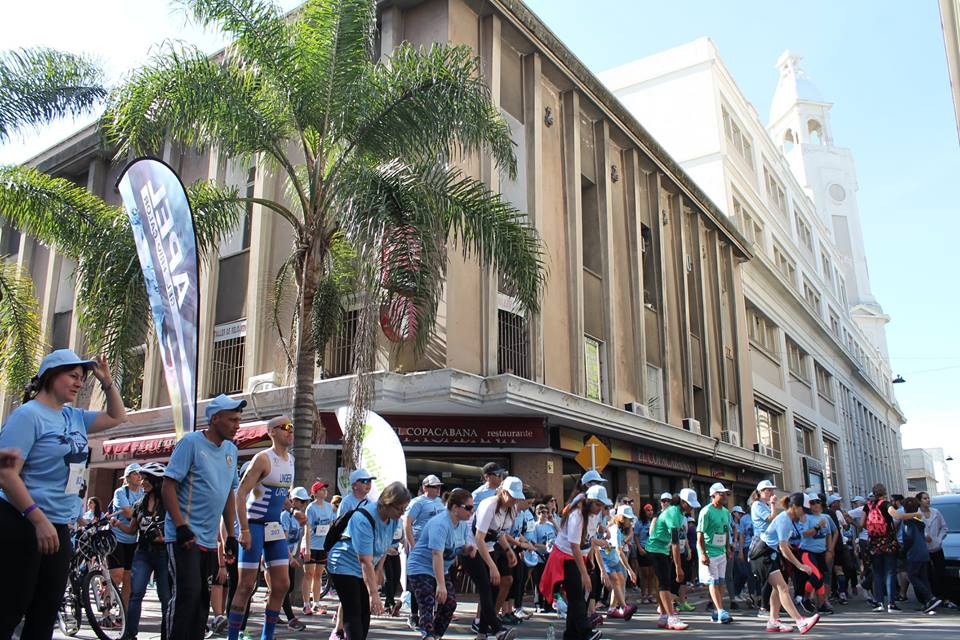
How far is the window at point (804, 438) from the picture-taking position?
40.7 m

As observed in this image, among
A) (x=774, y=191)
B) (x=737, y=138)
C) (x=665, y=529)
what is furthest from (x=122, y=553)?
(x=774, y=191)

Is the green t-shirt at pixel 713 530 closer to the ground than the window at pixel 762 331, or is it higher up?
closer to the ground

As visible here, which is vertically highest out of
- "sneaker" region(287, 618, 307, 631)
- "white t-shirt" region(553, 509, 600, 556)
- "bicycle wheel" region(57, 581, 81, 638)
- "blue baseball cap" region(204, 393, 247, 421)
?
"blue baseball cap" region(204, 393, 247, 421)

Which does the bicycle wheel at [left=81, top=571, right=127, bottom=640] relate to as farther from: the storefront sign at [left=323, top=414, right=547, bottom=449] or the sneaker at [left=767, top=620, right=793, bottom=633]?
the storefront sign at [left=323, top=414, right=547, bottom=449]

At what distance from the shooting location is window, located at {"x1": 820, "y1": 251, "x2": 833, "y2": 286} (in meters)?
57.9

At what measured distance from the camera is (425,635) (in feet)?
23.6

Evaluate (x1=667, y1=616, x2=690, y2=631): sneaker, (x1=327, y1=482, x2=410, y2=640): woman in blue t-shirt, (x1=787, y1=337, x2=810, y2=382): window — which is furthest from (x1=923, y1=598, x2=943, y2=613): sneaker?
(x1=787, y1=337, x2=810, y2=382): window

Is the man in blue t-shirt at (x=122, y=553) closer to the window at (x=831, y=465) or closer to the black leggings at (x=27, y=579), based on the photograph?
the black leggings at (x=27, y=579)

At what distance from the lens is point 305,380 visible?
12.6 m

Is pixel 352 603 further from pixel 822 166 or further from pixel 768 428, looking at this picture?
pixel 822 166

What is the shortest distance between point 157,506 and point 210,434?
2327mm

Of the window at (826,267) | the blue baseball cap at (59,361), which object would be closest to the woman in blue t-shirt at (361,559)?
the blue baseball cap at (59,361)

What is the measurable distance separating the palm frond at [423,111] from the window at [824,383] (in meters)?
39.6

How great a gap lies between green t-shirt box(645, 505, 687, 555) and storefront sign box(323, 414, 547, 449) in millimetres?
5442
